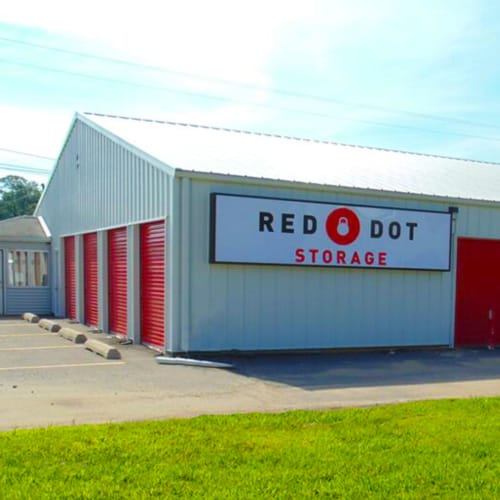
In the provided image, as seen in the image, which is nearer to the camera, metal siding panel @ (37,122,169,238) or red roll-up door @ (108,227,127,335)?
metal siding panel @ (37,122,169,238)

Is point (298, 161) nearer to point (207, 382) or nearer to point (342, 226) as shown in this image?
point (342, 226)

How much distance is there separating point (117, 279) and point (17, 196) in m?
69.4

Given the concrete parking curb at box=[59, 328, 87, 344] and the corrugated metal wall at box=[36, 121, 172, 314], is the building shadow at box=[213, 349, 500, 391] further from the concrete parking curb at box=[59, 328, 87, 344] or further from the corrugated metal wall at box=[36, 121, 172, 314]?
the concrete parking curb at box=[59, 328, 87, 344]

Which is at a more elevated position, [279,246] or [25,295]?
[279,246]

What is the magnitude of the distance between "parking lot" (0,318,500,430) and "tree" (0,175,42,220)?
222 ft

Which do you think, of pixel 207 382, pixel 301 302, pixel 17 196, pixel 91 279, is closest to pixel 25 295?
pixel 91 279

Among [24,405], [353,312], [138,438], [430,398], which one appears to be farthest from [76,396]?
[353,312]

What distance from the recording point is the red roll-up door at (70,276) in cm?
A: 2123

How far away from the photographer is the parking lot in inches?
319

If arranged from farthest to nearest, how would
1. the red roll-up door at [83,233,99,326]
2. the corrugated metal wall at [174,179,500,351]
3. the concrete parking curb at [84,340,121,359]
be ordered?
the red roll-up door at [83,233,99,326]
the corrugated metal wall at [174,179,500,351]
the concrete parking curb at [84,340,121,359]

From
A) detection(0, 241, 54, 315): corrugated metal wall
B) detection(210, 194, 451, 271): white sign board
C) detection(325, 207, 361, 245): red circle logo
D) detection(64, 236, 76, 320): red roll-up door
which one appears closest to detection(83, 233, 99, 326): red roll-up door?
detection(64, 236, 76, 320): red roll-up door

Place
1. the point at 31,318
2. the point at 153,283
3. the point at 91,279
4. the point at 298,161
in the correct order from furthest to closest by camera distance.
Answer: the point at 31,318 → the point at 91,279 → the point at 298,161 → the point at 153,283

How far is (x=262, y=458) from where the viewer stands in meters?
5.85

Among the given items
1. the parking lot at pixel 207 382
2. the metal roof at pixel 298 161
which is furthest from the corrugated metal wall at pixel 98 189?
the parking lot at pixel 207 382
